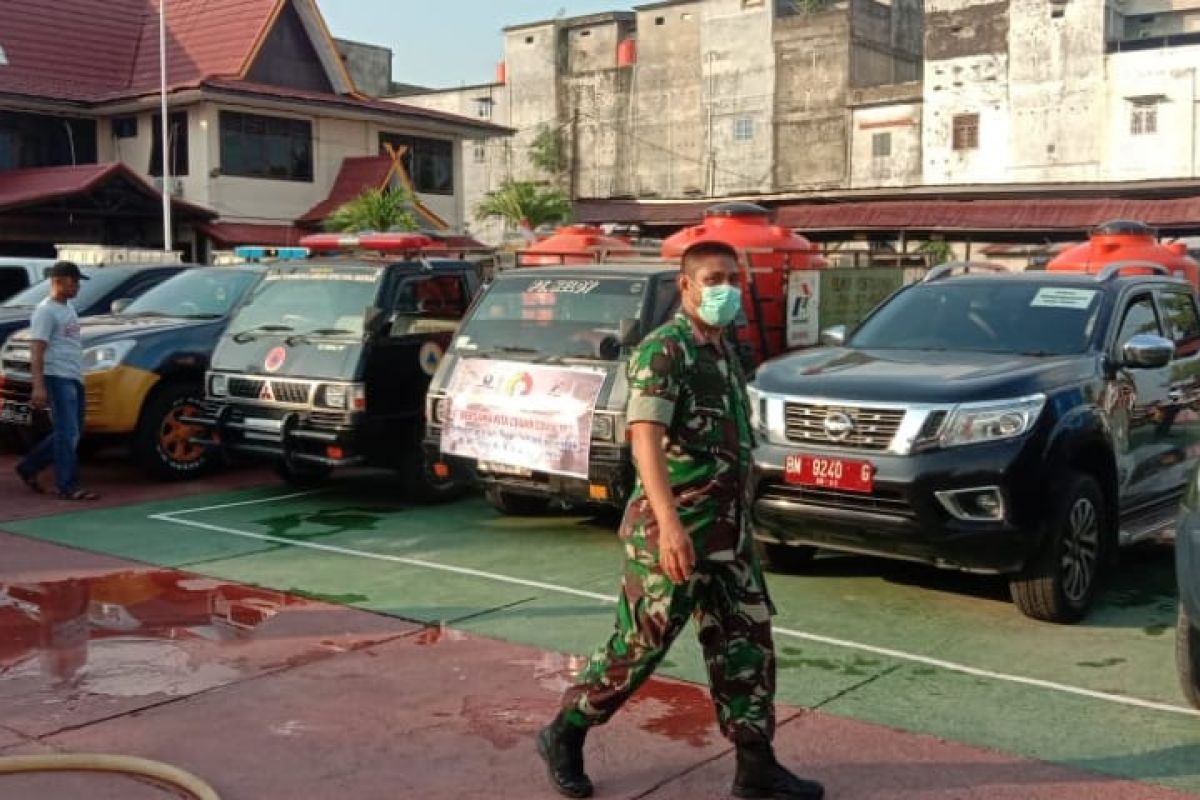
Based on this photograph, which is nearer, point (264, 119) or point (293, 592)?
point (293, 592)

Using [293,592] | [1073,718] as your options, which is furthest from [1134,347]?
[293,592]

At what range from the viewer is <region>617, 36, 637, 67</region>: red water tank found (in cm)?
4725

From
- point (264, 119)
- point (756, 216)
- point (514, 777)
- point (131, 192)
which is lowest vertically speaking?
point (514, 777)

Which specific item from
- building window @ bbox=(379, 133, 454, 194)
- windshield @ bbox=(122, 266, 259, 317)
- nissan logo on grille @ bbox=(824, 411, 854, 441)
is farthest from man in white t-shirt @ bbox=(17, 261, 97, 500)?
building window @ bbox=(379, 133, 454, 194)

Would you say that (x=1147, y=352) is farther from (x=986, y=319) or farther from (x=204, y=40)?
(x=204, y=40)

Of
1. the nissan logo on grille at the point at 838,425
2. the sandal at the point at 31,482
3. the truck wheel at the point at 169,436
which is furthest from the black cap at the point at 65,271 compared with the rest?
the nissan logo on grille at the point at 838,425

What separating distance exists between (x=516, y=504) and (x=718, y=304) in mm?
5230

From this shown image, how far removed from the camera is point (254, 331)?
10.0 metres

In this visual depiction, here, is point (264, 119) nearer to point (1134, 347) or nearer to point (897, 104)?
point (897, 104)

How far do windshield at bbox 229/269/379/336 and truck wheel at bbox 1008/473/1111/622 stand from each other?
5.15 m

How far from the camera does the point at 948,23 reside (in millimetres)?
39406

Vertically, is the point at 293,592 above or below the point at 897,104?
below

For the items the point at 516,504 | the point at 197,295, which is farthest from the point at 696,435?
the point at 197,295

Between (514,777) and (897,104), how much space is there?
39.5 metres
